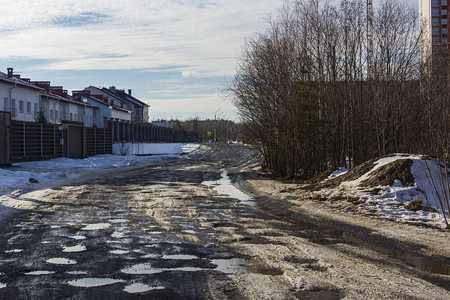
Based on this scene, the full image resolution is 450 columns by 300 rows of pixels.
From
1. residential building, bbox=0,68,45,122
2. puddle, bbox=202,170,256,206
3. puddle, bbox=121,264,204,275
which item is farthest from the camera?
residential building, bbox=0,68,45,122

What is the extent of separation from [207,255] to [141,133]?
5946cm

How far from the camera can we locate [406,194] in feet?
35.5

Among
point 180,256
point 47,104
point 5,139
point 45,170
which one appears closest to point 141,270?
point 180,256

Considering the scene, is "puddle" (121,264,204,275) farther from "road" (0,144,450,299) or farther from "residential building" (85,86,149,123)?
"residential building" (85,86,149,123)

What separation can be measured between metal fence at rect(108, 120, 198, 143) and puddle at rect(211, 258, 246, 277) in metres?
36.4

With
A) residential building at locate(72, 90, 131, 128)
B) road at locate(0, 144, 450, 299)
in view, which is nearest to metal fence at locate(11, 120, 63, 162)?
road at locate(0, 144, 450, 299)

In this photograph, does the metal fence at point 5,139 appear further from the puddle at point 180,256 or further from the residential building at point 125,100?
the residential building at point 125,100

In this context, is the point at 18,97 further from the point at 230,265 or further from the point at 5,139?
the point at 230,265

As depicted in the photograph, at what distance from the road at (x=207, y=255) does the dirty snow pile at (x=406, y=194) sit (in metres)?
0.85

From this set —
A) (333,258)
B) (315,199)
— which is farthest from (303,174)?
(333,258)

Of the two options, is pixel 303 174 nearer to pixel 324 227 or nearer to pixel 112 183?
pixel 112 183

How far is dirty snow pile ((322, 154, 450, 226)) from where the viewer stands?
9.62m

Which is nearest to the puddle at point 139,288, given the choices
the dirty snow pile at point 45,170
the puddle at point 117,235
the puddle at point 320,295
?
the puddle at point 320,295

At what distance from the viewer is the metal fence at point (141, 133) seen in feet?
174
